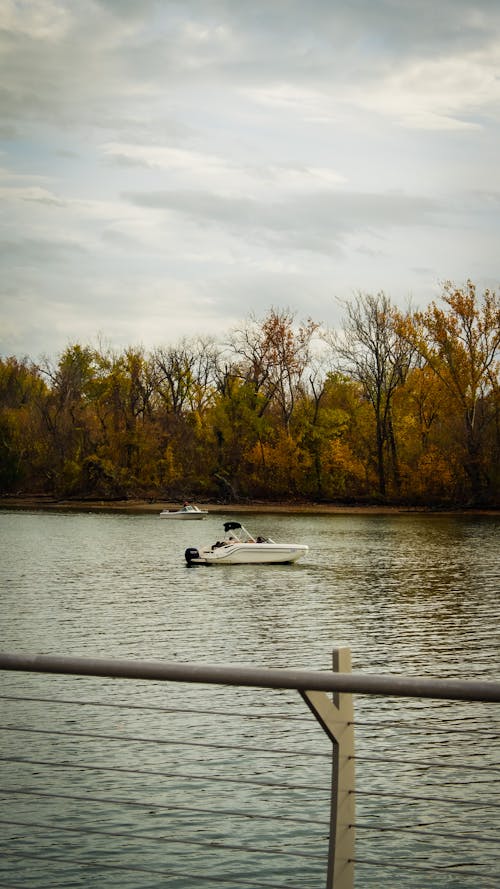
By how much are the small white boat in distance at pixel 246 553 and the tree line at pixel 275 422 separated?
42.8 meters

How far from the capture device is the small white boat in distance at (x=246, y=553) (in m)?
44.8

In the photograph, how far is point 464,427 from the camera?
3391 inches

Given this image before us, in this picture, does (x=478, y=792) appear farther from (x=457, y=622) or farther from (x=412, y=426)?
(x=412, y=426)

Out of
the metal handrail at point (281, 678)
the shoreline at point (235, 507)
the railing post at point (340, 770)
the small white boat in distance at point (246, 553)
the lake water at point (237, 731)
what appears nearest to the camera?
the metal handrail at point (281, 678)

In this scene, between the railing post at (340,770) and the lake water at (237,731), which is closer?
the railing post at (340,770)

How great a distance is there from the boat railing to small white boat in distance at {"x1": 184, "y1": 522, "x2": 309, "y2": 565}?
27.1m

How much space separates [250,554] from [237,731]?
30242 millimetres

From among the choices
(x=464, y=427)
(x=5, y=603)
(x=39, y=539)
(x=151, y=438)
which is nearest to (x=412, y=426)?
(x=464, y=427)

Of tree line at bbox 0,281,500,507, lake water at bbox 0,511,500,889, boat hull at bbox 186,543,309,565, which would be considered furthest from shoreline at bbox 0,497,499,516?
boat hull at bbox 186,543,309,565

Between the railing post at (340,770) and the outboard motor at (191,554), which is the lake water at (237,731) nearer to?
the railing post at (340,770)

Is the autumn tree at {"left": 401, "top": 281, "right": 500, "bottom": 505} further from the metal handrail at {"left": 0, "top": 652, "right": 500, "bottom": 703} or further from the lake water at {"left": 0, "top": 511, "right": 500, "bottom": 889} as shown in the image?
the metal handrail at {"left": 0, "top": 652, "right": 500, "bottom": 703}

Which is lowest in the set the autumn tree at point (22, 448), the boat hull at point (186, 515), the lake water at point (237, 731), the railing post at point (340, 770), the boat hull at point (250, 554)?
the lake water at point (237, 731)

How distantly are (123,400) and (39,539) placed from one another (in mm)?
50338

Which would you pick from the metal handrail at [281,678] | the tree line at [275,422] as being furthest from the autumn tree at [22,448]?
the metal handrail at [281,678]
